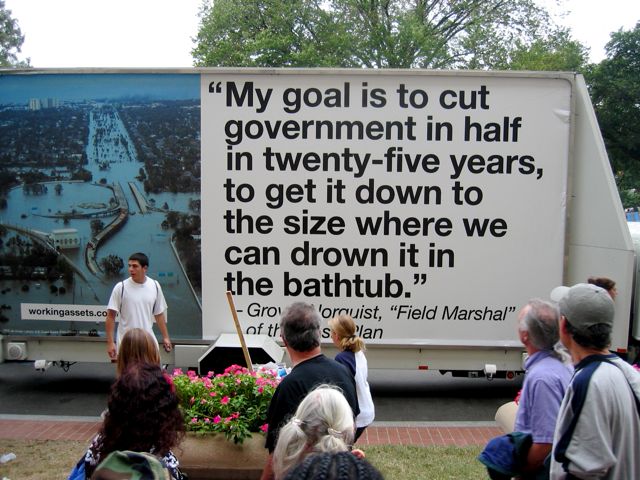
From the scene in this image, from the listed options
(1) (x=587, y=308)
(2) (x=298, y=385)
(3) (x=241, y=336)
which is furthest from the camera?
(3) (x=241, y=336)

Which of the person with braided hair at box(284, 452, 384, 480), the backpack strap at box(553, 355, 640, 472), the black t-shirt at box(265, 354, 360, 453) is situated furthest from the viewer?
the black t-shirt at box(265, 354, 360, 453)

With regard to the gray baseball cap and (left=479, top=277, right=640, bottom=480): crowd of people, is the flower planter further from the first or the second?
the gray baseball cap

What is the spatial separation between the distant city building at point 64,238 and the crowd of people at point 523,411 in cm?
479

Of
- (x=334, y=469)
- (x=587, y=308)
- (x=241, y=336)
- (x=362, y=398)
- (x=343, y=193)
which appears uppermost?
(x=343, y=193)

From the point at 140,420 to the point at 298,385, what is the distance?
0.89m

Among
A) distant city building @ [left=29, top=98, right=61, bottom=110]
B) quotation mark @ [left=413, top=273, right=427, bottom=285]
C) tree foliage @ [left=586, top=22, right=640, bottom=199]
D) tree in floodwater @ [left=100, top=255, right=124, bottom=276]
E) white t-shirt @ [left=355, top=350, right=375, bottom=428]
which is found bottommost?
white t-shirt @ [left=355, top=350, right=375, bottom=428]

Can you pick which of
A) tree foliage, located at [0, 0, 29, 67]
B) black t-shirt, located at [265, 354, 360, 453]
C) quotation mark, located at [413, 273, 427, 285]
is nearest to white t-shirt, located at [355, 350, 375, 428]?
black t-shirt, located at [265, 354, 360, 453]

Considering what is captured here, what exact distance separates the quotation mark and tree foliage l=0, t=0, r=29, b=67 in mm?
45428

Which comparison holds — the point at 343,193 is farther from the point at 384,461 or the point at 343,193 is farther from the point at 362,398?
the point at 362,398

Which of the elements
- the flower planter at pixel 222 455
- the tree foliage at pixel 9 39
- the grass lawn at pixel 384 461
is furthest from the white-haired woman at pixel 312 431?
the tree foliage at pixel 9 39

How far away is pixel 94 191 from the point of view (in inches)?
284

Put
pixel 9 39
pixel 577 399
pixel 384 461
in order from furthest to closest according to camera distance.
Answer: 1. pixel 9 39
2. pixel 384 461
3. pixel 577 399

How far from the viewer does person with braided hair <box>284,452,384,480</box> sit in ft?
4.20

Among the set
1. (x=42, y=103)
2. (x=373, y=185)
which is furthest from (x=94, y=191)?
(x=373, y=185)
